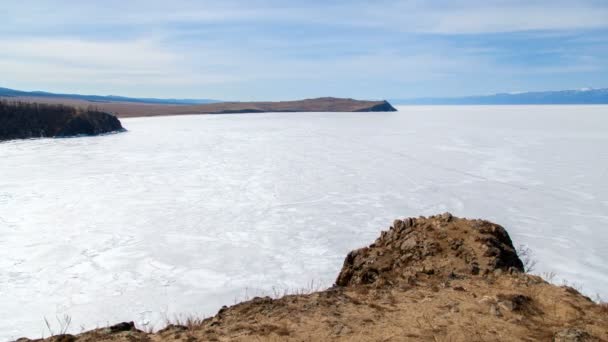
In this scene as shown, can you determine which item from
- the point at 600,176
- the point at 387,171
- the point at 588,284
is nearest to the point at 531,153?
the point at 600,176

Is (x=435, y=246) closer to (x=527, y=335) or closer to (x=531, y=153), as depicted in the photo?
(x=527, y=335)

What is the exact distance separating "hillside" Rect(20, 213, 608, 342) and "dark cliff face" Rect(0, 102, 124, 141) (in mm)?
53603

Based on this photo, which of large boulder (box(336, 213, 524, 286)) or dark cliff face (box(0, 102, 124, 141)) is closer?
large boulder (box(336, 213, 524, 286))

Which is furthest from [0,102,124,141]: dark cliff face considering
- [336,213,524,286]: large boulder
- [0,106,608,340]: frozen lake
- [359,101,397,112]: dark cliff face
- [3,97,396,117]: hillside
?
[359,101,397,112]: dark cliff face

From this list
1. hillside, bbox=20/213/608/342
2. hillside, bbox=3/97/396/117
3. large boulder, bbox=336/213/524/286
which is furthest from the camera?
hillside, bbox=3/97/396/117

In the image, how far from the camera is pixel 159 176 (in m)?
21.8

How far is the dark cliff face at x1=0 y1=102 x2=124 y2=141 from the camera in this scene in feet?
166

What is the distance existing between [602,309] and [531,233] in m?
7.77

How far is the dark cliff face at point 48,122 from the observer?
1996 inches

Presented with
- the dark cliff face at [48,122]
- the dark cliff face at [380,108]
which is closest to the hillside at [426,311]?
the dark cliff face at [48,122]

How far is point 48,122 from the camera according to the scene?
53.4 m

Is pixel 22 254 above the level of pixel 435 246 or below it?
below

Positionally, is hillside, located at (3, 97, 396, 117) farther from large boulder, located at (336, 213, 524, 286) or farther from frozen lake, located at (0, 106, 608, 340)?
large boulder, located at (336, 213, 524, 286)

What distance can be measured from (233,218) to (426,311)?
9.82 metres
